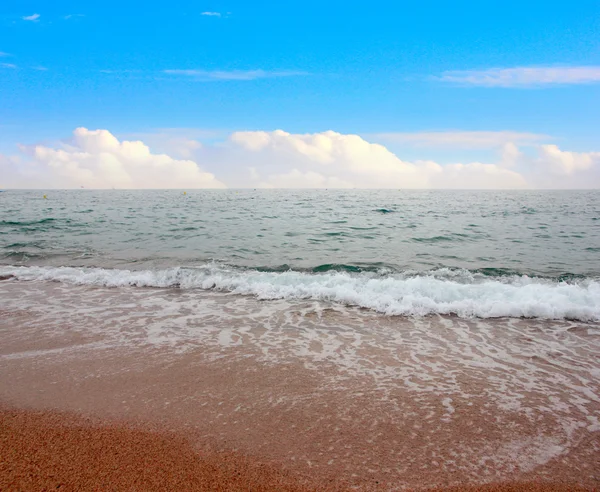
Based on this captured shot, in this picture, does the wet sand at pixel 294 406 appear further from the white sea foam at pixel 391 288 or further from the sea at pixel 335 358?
the white sea foam at pixel 391 288

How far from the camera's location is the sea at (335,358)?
332cm

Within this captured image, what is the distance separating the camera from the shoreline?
2.78 meters

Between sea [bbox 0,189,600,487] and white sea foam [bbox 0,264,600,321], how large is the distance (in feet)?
0.17

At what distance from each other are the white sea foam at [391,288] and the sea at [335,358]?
5 centimetres


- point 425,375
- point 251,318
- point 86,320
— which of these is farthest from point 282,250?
point 425,375

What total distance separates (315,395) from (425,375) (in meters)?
1.53

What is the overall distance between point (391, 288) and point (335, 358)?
4.09 meters

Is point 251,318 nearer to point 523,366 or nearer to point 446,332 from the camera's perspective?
point 446,332

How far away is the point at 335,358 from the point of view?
5.21m

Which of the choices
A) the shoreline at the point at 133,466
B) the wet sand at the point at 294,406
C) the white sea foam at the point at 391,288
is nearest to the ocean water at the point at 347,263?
the white sea foam at the point at 391,288

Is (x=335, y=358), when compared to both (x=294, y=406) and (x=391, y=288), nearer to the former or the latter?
(x=294, y=406)

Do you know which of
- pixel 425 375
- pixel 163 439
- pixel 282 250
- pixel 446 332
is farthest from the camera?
pixel 282 250

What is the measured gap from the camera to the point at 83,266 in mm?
12031

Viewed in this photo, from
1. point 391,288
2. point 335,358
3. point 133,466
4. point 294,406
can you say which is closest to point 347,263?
point 391,288
